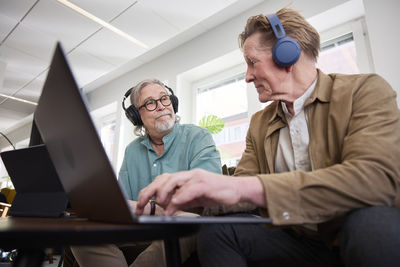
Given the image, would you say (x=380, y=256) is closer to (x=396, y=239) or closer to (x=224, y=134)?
(x=396, y=239)

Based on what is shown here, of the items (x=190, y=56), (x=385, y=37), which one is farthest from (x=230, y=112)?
(x=385, y=37)

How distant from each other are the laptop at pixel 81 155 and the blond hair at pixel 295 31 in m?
0.69

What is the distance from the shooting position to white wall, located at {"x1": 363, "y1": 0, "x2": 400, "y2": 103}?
6.54 ft

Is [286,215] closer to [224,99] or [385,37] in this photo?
[385,37]

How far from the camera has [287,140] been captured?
944 millimetres

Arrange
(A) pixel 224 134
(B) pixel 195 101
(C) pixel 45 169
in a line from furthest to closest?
(B) pixel 195 101, (A) pixel 224 134, (C) pixel 45 169

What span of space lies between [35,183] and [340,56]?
2.59m

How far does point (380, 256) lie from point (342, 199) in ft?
0.34

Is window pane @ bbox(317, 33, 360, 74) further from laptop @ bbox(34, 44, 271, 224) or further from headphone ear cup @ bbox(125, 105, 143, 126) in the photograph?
laptop @ bbox(34, 44, 271, 224)

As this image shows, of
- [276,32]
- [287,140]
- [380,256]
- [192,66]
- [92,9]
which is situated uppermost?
[92,9]

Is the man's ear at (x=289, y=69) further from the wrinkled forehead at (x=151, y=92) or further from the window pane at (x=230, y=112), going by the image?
the window pane at (x=230, y=112)

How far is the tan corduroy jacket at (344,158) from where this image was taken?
1.73ft

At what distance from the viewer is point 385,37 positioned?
6.77 ft

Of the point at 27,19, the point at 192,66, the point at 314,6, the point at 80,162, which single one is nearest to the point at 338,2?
the point at 314,6
